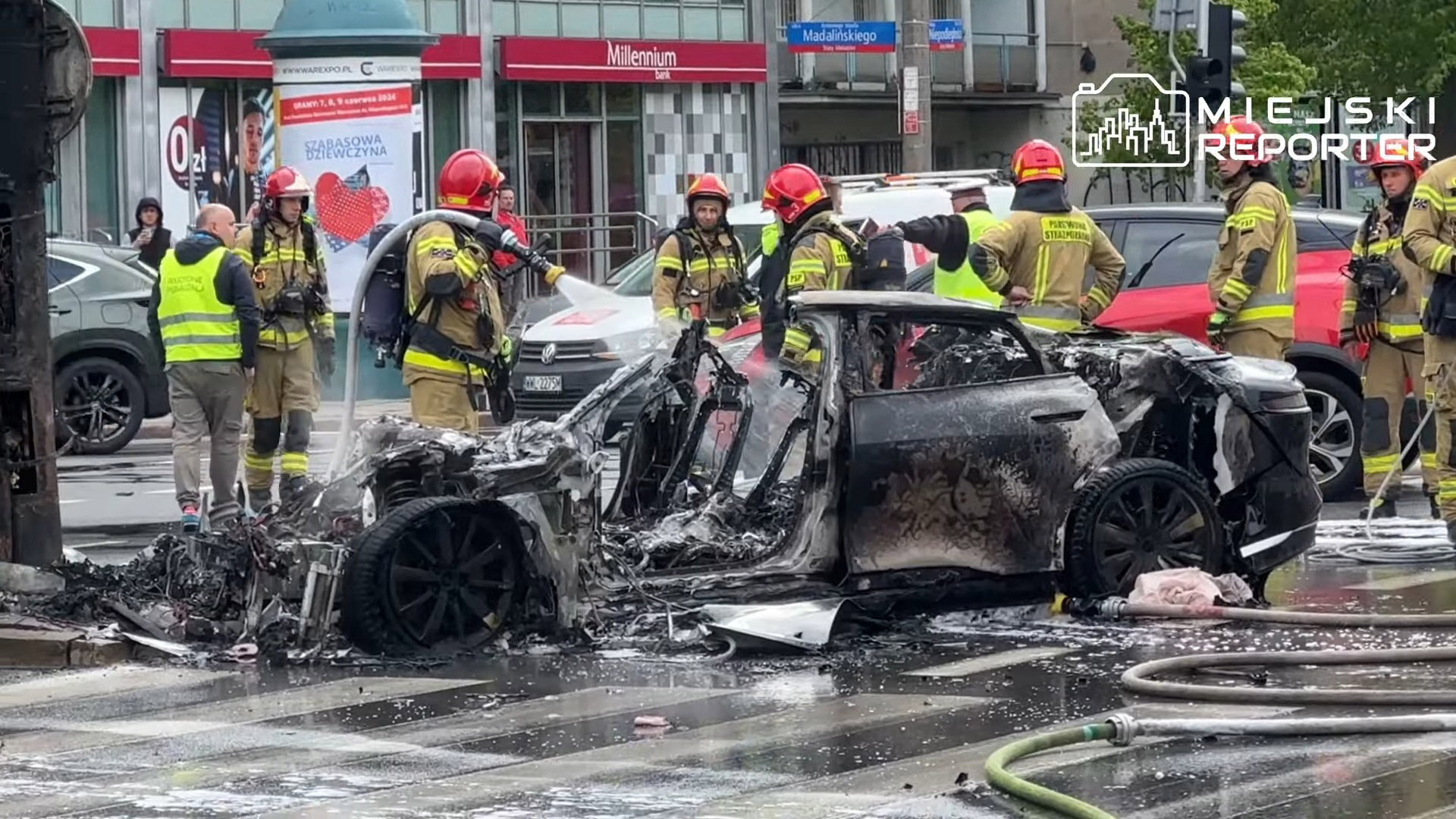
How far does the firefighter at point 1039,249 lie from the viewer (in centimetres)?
1282

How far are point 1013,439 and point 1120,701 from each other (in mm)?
1886

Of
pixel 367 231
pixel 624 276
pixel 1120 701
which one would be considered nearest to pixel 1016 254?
pixel 1120 701

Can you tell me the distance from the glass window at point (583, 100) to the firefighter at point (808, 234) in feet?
65.7

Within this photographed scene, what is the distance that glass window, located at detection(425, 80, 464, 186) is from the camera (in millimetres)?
31250

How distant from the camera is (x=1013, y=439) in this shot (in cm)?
981

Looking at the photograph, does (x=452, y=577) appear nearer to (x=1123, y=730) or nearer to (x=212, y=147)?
(x=1123, y=730)

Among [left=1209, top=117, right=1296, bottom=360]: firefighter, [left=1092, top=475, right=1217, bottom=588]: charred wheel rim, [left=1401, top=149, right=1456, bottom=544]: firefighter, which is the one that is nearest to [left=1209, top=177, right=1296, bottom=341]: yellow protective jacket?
[left=1209, top=117, right=1296, bottom=360]: firefighter

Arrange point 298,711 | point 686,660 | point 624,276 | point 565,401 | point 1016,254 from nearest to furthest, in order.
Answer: point 298,711
point 686,660
point 1016,254
point 565,401
point 624,276

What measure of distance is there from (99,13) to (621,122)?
7.77 m

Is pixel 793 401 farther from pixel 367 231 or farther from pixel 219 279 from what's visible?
pixel 367 231

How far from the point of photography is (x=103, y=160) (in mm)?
28375

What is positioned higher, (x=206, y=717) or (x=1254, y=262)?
(x=1254, y=262)

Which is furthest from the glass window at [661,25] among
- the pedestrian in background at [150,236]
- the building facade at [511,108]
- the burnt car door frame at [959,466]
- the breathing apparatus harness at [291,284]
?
the burnt car door frame at [959,466]

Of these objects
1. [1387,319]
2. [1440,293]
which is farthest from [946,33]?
[1440,293]
